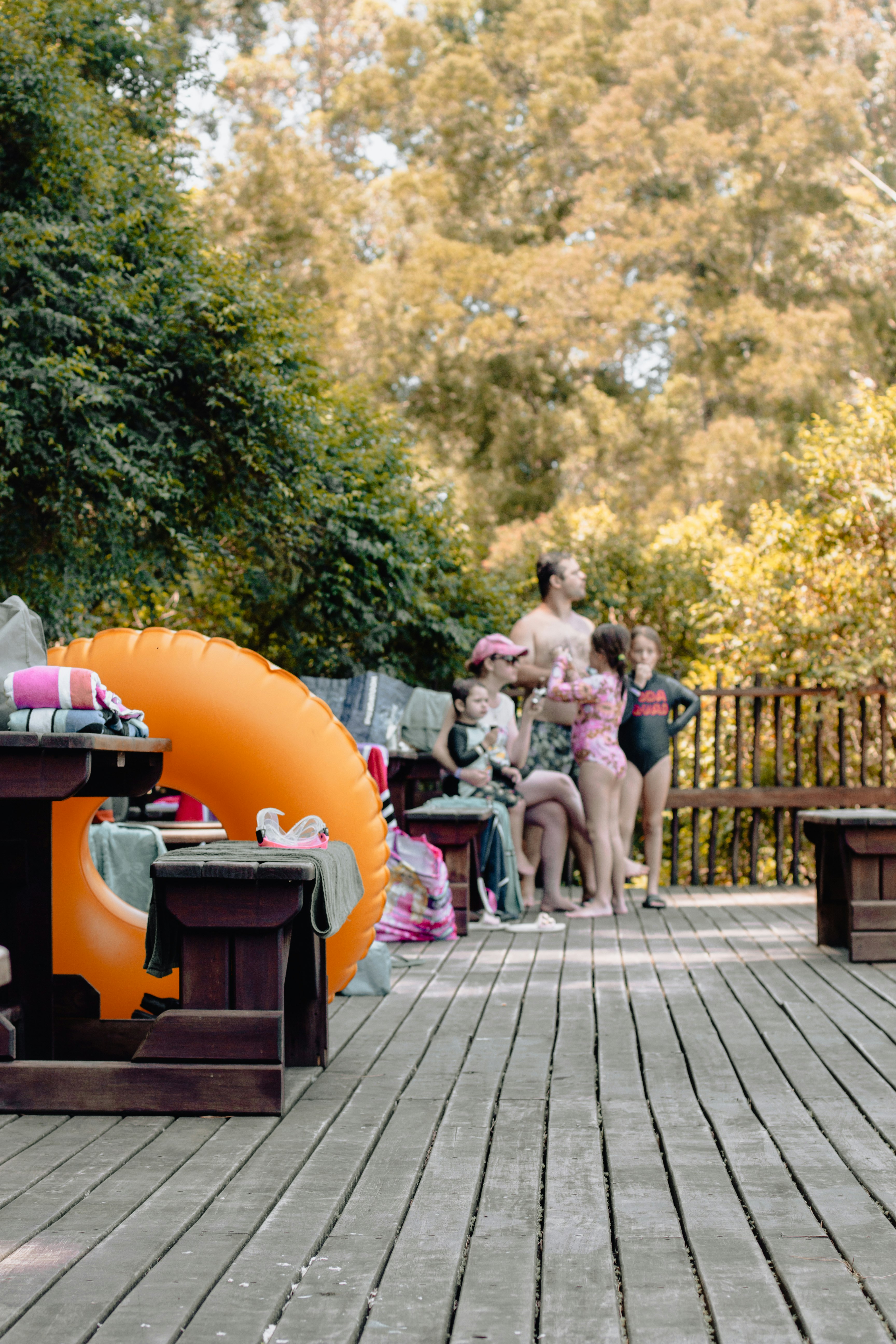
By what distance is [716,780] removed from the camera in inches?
350

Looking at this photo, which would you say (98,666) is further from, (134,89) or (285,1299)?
(134,89)

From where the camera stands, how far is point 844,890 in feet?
18.7

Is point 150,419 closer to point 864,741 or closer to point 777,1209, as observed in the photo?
point 864,741

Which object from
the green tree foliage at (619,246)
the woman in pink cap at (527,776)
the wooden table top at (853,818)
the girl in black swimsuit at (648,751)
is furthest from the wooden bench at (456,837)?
the green tree foliage at (619,246)

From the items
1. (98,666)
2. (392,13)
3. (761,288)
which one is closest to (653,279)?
(761,288)

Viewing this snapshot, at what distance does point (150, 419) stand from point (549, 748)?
285cm

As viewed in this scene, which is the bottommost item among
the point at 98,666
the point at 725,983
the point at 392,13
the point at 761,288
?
the point at 725,983

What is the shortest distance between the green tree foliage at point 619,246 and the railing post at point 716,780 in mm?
11673

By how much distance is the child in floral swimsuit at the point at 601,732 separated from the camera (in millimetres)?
6719

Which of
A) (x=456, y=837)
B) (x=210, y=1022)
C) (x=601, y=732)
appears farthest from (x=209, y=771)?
(x=601, y=732)

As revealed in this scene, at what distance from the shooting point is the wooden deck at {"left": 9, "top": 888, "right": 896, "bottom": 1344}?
194cm

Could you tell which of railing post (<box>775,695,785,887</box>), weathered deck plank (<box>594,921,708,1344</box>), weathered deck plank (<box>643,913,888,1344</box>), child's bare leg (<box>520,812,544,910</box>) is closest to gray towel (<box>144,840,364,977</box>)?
weathered deck plank (<box>594,921,708,1344</box>)

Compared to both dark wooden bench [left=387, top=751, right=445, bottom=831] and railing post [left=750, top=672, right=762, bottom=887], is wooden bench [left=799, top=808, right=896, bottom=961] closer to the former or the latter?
dark wooden bench [left=387, top=751, right=445, bottom=831]

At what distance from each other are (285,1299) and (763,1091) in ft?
5.47
